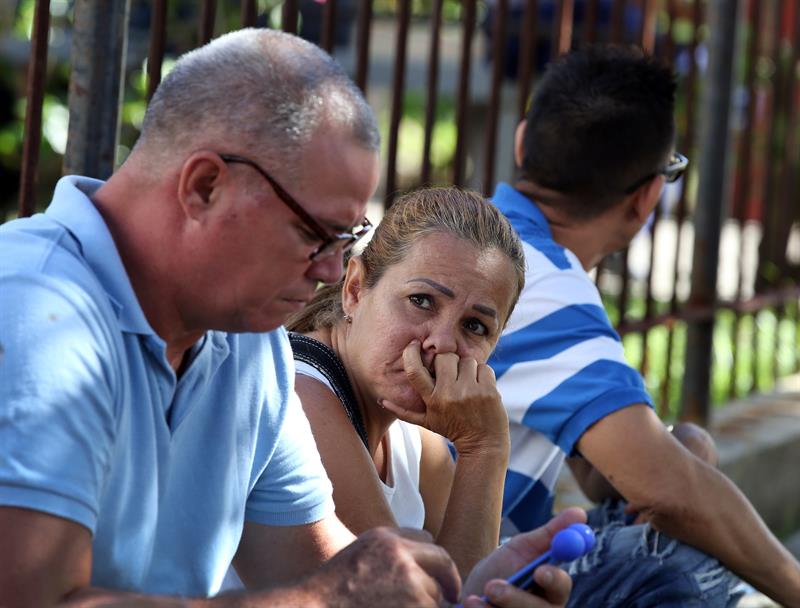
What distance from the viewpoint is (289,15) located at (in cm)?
369

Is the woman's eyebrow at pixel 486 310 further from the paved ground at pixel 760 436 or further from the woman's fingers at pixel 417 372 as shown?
the paved ground at pixel 760 436

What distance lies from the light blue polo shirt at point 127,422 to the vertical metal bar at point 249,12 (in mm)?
1383

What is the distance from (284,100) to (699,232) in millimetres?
3828

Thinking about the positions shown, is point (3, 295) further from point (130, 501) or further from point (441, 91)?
point (441, 91)

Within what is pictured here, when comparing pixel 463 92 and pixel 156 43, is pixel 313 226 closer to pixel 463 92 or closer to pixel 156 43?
pixel 156 43

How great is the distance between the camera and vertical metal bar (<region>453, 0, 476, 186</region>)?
4.47 metres

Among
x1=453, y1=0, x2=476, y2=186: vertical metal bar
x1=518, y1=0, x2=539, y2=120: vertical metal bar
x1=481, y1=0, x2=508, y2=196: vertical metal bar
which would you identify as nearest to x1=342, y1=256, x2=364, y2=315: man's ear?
x1=453, y1=0, x2=476, y2=186: vertical metal bar

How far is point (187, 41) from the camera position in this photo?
7301 millimetres

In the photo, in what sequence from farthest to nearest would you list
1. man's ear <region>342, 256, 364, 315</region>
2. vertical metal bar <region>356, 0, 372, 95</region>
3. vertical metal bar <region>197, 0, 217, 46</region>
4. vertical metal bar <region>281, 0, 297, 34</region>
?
vertical metal bar <region>356, 0, 372, 95</region>
vertical metal bar <region>281, 0, 297, 34</region>
vertical metal bar <region>197, 0, 217, 46</region>
man's ear <region>342, 256, 364, 315</region>

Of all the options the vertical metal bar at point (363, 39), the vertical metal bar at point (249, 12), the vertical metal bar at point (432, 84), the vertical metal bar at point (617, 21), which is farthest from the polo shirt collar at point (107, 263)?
the vertical metal bar at point (617, 21)

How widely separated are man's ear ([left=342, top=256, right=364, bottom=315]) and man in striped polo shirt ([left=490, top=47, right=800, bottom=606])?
50 centimetres

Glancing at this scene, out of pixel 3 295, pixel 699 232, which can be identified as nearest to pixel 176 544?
pixel 3 295

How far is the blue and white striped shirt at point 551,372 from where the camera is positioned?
10.3ft

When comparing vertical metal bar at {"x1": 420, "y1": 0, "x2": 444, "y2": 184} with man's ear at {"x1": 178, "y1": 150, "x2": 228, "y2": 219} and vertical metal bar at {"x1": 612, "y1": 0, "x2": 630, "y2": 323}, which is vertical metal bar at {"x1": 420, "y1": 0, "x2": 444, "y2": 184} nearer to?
vertical metal bar at {"x1": 612, "y1": 0, "x2": 630, "y2": 323}
